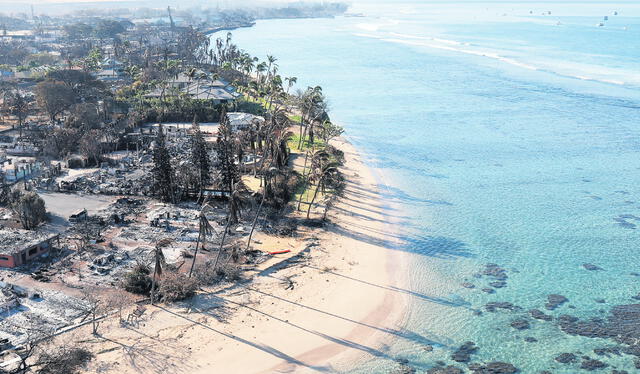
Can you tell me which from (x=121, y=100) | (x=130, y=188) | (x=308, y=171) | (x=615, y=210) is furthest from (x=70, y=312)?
(x=121, y=100)

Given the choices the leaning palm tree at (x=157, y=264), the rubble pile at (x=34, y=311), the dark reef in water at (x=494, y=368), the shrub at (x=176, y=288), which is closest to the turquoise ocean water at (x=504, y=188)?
the dark reef in water at (x=494, y=368)

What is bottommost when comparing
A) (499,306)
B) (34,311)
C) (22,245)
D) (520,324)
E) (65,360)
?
(520,324)

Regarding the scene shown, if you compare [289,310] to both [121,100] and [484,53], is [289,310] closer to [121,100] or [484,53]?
[121,100]

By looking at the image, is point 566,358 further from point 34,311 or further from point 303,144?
point 303,144

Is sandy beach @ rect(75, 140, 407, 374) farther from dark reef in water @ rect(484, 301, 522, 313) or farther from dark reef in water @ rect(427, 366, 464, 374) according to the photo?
dark reef in water @ rect(484, 301, 522, 313)

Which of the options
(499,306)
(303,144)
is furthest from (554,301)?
(303,144)

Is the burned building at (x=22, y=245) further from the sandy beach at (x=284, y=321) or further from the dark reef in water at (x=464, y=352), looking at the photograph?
the dark reef in water at (x=464, y=352)

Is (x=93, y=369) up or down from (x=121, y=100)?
down
